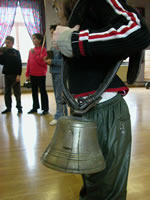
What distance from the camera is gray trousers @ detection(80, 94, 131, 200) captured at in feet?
2.39

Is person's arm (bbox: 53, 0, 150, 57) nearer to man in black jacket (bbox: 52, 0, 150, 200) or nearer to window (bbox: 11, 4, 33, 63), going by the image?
man in black jacket (bbox: 52, 0, 150, 200)

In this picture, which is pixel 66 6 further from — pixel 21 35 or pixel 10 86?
pixel 21 35

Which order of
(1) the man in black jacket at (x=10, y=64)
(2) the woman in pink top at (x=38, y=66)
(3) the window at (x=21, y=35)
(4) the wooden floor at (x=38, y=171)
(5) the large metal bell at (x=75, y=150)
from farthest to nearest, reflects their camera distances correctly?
(3) the window at (x=21, y=35) < (1) the man in black jacket at (x=10, y=64) < (2) the woman in pink top at (x=38, y=66) < (4) the wooden floor at (x=38, y=171) < (5) the large metal bell at (x=75, y=150)

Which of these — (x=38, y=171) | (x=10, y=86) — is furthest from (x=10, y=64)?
(x=38, y=171)

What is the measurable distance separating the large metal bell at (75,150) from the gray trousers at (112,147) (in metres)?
0.14

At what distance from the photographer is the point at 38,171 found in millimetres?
1667

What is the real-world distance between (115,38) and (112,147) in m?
0.38

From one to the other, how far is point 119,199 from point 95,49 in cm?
56

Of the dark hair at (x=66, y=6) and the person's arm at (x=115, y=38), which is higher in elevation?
the dark hair at (x=66, y=6)

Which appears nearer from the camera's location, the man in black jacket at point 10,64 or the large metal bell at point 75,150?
the large metal bell at point 75,150

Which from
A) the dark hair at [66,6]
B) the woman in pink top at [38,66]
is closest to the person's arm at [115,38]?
the dark hair at [66,6]

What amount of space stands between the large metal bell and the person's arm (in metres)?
0.21

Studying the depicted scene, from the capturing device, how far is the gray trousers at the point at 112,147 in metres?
0.73

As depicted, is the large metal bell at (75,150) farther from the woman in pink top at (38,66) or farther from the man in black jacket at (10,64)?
the man in black jacket at (10,64)
